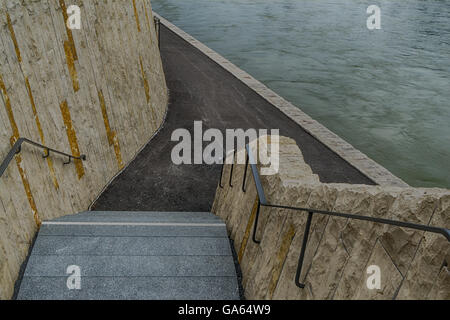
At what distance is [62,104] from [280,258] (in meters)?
4.02

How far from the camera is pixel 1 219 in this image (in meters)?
3.75

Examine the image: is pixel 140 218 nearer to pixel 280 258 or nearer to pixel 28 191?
pixel 28 191

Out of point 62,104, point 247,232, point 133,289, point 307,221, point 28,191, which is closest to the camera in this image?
point 307,221

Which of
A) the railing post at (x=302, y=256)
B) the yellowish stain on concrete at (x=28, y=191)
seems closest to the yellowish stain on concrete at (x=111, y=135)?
the yellowish stain on concrete at (x=28, y=191)

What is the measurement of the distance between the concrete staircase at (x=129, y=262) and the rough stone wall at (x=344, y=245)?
0.36 meters

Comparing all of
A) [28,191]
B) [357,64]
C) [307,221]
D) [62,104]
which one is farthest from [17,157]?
[357,64]

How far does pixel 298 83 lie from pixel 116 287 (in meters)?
19.0

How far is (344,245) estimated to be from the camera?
98.9 inches

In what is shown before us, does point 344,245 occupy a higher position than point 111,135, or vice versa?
point 344,245

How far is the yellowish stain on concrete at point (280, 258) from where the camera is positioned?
3.12 meters

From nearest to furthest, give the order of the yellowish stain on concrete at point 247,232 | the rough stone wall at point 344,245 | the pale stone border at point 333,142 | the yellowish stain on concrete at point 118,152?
the rough stone wall at point 344,245 → the yellowish stain on concrete at point 247,232 → the yellowish stain on concrete at point 118,152 → the pale stone border at point 333,142

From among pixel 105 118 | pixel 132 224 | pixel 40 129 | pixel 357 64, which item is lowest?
pixel 357 64

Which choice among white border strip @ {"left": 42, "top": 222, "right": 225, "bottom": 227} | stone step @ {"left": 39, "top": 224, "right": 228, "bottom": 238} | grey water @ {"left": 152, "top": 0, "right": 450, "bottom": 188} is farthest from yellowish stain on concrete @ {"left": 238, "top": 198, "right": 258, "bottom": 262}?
grey water @ {"left": 152, "top": 0, "right": 450, "bottom": 188}

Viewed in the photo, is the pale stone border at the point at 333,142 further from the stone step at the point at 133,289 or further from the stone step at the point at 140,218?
the stone step at the point at 133,289
